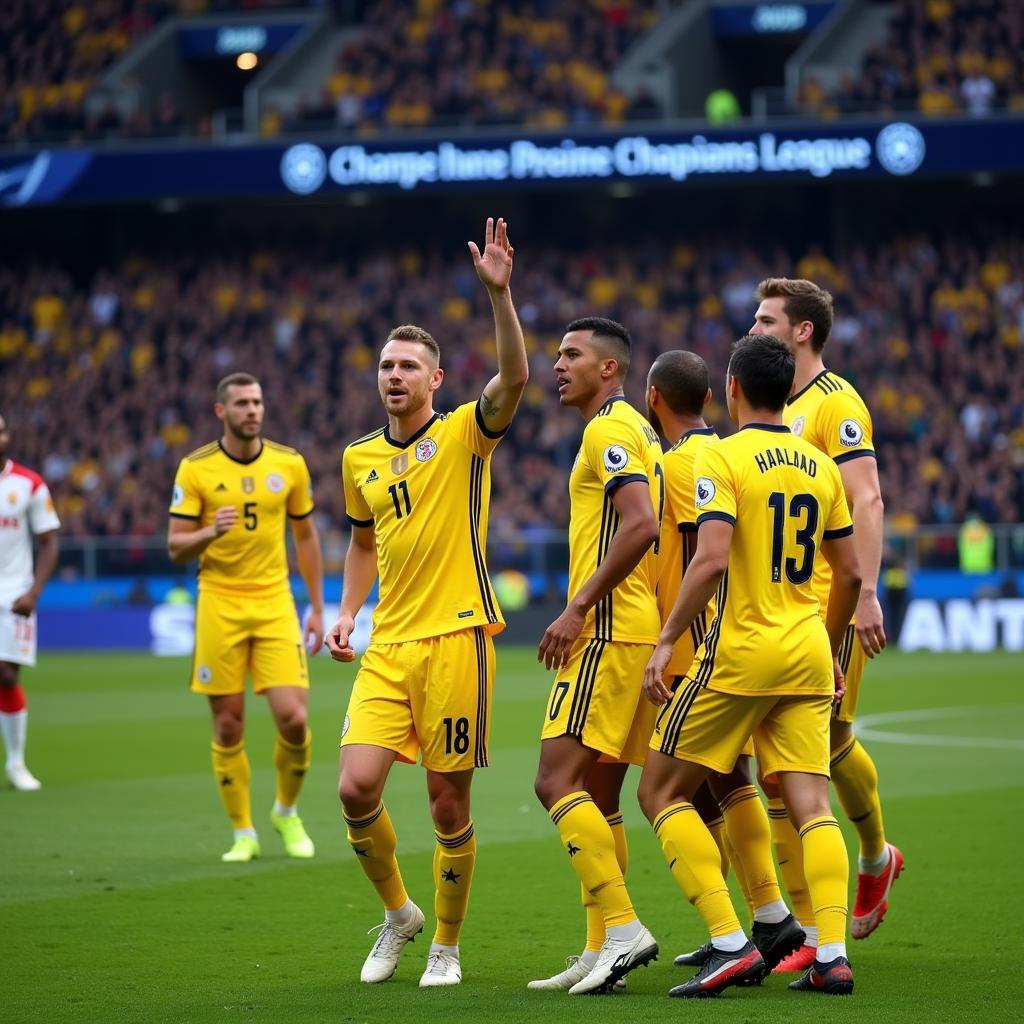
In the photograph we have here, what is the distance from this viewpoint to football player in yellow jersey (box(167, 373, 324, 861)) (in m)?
9.73

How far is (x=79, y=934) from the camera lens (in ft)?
24.3

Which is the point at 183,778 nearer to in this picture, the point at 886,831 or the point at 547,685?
the point at 886,831

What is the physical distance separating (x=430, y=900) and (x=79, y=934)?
1.68 meters

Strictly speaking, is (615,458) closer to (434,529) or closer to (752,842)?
(434,529)

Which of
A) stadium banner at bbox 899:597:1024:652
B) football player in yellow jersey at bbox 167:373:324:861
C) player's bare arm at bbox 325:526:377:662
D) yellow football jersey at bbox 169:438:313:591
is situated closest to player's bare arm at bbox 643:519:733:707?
player's bare arm at bbox 325:526:377:662

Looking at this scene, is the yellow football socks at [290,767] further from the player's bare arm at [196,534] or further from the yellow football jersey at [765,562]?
the yellow football jersey at [765,562]

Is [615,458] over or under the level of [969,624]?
over

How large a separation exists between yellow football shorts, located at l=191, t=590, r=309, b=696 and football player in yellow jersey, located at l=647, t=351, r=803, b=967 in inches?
140

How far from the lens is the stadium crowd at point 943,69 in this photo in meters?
35.4

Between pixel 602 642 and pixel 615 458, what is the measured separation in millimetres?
679

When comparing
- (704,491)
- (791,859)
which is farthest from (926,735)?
(704,491)

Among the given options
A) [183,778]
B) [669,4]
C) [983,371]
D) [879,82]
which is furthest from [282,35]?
[183,778]

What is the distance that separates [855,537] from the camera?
675cm

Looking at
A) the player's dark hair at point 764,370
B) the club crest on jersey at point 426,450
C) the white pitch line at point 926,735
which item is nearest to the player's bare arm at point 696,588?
the player's dark hair at point 764,370
